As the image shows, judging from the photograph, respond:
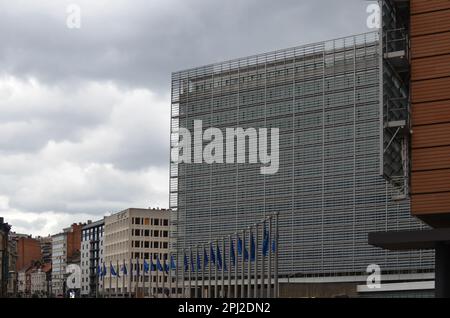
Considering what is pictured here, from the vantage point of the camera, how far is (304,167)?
145m

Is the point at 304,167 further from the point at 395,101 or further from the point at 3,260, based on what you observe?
the point at 395,101

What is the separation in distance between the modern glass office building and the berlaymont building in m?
0.17

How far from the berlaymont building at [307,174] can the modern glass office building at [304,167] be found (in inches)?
6.9

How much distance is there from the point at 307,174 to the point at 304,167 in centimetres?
137

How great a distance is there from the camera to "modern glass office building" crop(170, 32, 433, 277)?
136375 millimetres

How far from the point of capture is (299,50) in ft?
496

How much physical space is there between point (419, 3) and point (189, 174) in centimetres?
11349

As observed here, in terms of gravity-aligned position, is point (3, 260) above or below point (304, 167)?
below

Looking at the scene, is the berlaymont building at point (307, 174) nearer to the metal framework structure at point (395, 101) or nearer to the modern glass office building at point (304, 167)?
the modern glass office building at point (304, 167)

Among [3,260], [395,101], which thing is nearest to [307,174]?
[3,260]

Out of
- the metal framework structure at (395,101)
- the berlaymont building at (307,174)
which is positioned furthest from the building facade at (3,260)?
the metal framework structure at (395,101)

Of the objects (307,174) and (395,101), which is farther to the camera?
(307,174)

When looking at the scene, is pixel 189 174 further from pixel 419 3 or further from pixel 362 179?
pixel 419 3
